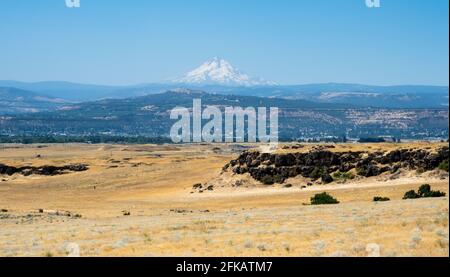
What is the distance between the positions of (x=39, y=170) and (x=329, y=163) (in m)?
46.9

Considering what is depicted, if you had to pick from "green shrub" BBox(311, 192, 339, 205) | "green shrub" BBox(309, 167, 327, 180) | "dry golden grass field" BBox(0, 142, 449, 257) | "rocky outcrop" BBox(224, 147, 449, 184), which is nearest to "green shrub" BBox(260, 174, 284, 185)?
"rocky outcrop" BBox(224, 147, 449, 184)

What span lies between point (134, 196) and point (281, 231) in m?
39.9

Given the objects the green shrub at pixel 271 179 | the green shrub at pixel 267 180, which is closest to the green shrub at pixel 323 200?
the green shrub at pixel 271 179

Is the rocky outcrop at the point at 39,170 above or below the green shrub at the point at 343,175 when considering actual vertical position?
below

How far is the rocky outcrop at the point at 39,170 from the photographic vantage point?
8712 centimetres

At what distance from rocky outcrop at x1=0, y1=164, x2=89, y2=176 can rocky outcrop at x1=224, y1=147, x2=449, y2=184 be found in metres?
34.5

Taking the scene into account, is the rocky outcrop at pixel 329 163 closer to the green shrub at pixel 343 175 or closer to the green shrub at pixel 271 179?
the green shrub at pixel 271 179

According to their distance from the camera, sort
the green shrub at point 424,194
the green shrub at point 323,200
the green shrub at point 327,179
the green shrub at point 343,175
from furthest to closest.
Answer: the green shrub at point 327,179, the green shrub at point 343,175, the green shrub at point 323,200, the green shrub at point 424,194

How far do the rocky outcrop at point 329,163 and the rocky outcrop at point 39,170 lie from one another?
34535 millimetres

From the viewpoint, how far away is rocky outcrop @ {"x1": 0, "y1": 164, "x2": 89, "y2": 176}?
87.1m

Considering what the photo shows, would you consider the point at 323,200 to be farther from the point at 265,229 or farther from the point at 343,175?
the point at 265,229

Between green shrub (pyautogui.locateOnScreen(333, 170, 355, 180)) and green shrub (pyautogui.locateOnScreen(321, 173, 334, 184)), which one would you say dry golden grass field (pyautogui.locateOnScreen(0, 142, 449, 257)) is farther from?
green shrub (pyautogui.locateOnScreen(321, 173, 334, 184))
